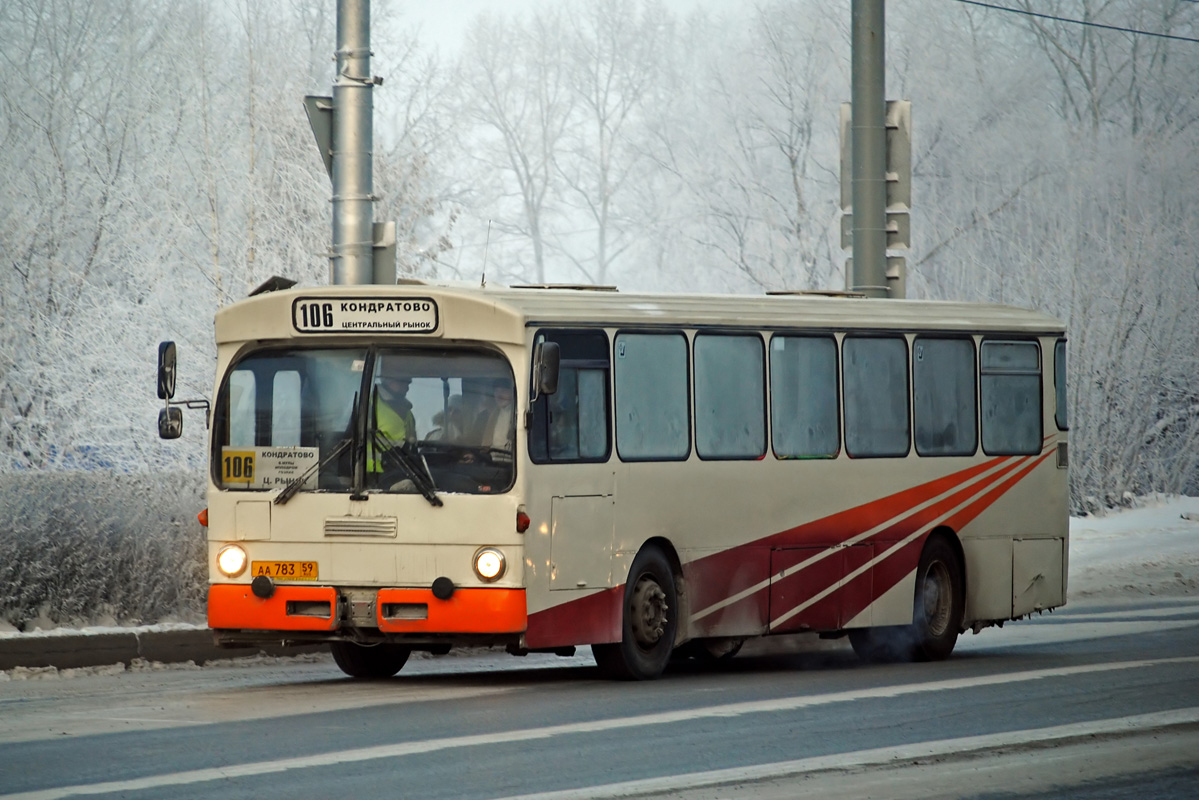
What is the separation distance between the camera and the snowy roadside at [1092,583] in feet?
45.5

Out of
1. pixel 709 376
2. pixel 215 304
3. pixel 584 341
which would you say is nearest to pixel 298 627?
pixel 584 341

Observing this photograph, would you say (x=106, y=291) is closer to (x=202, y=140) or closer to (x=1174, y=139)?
(x=202, y=140)

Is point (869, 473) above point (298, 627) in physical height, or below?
above

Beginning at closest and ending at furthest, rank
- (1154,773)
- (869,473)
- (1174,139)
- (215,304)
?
(1154,773) < (869,473) < (215,304) < (1174,139)

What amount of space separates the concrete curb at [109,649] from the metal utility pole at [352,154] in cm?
306

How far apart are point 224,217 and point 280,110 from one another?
1.83m

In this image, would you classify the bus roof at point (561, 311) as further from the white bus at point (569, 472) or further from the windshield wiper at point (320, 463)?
the windshield wiper at point (320, 463)

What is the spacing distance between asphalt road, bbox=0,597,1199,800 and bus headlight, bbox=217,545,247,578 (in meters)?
0.78

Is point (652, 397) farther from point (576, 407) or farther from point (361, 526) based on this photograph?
point (361, 526)

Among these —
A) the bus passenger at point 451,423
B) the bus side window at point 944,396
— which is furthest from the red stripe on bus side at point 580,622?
the bus side window at point 944,396

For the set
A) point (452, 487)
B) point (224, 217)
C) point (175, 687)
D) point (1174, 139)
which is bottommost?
point (175, 687)

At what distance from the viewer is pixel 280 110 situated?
2688 centimetres

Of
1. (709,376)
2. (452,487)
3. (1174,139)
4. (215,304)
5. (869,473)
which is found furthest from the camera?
(1174,139)

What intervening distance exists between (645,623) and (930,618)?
328cm
